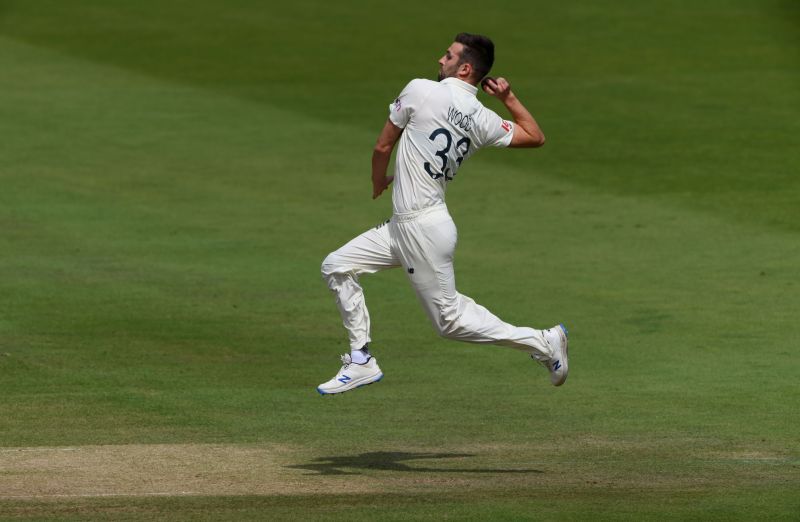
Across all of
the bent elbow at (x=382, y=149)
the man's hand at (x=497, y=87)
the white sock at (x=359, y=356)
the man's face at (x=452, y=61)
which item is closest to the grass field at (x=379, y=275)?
the white sock at (x=359, y=356)

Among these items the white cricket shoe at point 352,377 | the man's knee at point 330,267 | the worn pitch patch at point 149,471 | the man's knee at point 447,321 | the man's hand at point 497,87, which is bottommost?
the worn pitch patch at point 149,471

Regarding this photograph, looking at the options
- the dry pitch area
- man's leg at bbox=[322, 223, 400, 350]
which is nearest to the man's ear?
man's leg at bbox=[322, 223, 400, 350]

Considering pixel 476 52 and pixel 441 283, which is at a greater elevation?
pixel 476 52

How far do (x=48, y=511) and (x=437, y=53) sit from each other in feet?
80.0

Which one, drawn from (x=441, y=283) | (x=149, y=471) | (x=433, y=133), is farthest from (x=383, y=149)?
(x=149, y=471)

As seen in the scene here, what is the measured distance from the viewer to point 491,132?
10.8m

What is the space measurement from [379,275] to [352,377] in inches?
308

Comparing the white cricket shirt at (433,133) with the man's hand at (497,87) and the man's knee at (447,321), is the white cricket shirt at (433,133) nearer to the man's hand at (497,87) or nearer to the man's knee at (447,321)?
the man's hand at (497,87)

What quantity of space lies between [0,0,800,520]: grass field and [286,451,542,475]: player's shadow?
40mm

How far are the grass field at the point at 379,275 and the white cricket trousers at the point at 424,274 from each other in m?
0.91

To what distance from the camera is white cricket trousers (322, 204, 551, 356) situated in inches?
425

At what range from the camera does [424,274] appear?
10820 millimetres

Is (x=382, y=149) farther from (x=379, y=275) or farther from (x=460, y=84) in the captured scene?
(x=379, y=275)

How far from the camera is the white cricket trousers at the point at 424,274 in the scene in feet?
35.4
